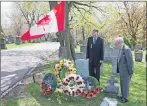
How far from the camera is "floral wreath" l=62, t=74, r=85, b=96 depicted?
7.73 metres

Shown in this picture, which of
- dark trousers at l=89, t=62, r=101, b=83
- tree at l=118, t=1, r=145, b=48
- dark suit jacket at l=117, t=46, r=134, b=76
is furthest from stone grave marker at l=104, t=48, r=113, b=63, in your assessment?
tree at l=118, t=1, r=145, b=48

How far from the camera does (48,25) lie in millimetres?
7402

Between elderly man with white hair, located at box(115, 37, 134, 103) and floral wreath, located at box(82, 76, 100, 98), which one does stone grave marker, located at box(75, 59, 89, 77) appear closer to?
floral wreath, located at box(82, 76, 100, 98)

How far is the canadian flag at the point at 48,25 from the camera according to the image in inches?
284

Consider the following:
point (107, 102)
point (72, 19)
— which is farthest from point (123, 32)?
point (107, 102)

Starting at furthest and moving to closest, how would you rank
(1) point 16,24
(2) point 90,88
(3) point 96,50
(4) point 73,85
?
(1) point 16,24
(3) point 96,50
(2) point 90,88
(4) point 73,85

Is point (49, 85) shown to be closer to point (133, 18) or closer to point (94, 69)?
point (94, 69)

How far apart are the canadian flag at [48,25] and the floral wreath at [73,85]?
1253 mm

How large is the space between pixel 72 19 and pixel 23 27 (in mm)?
52909

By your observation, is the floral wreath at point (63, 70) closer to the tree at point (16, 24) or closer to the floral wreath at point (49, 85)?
the floral wreath at point (49, 85)

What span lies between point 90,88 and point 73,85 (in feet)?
1.60

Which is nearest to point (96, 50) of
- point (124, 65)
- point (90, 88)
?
point (90, 88)

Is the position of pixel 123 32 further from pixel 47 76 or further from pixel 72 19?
pixel 47 76

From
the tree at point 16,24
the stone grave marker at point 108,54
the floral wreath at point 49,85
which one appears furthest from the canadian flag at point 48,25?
the tree at point 16,24
